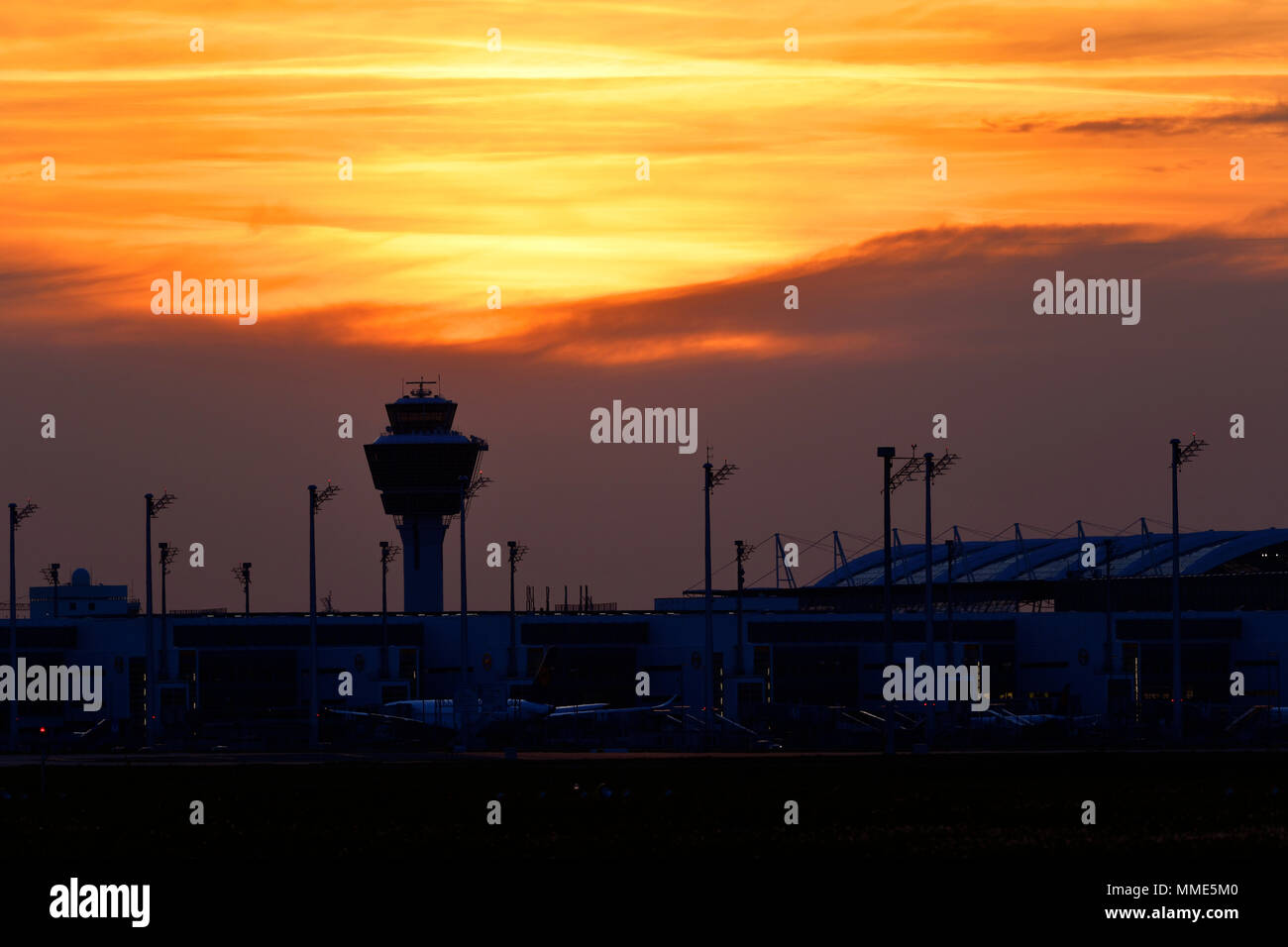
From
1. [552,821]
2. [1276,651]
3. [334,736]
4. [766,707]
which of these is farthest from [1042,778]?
[1276,651]

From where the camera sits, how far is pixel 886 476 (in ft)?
331

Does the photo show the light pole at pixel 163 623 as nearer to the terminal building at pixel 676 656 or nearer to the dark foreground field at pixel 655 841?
the terminal building at pixel 676 656

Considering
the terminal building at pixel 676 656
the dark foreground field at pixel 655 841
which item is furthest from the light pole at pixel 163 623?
the dark foreground field at pixel 655 841

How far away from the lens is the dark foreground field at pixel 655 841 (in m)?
34.6

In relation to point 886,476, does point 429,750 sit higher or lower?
lower

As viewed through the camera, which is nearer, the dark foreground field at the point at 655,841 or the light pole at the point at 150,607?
the dark foreground field at the point at 655,841

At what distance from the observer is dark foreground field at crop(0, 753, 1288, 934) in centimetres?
3462

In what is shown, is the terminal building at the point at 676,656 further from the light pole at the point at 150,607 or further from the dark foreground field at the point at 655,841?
the dark foreground field at the point at 655,841

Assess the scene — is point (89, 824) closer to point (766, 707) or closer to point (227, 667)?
point (766, 707)

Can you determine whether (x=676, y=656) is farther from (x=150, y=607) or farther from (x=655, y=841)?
(x=655, y=841)

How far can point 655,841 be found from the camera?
45656 millimetres

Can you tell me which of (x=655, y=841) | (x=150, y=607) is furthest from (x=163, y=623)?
(x=655, y=841)

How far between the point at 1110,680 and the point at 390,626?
62173mm

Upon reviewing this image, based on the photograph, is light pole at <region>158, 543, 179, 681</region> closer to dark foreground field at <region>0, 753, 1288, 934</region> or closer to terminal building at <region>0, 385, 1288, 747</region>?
terminal building at <region>0, 385, 1288, 747</region>
